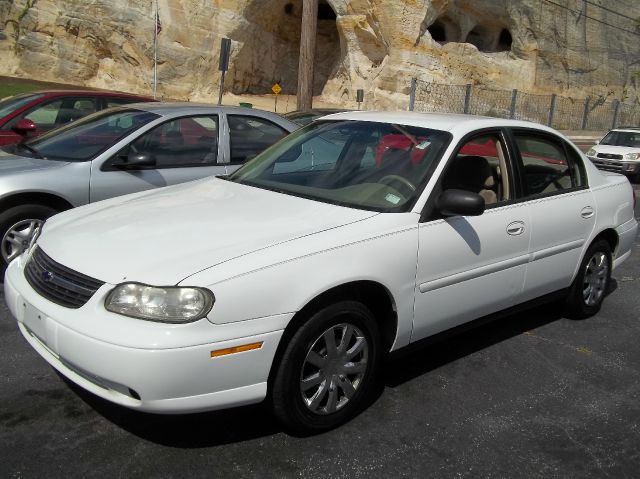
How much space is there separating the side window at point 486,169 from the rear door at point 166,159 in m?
2.72

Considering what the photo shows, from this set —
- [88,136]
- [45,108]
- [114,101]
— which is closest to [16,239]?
[88,136]

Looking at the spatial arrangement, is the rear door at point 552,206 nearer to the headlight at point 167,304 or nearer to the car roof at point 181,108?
the headlight at point 167,304

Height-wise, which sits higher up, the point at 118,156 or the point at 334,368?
the point at 118,156

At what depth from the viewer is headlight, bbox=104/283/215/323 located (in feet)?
8.50

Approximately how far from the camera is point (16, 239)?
16.5ft

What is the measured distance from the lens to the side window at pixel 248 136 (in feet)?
20.1

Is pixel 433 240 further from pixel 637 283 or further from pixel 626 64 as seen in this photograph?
pixel 626 64

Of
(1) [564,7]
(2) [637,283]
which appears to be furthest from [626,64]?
(2) [637,283]

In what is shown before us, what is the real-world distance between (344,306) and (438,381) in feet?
3.63

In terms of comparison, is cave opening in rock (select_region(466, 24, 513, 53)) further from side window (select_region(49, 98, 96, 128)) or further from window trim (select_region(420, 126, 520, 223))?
window trim (select_region(420, 126, 520, 223))

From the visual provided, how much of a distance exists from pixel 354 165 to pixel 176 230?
123 centimetres

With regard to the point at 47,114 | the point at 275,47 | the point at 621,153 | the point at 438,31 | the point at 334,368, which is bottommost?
the point at 621,153

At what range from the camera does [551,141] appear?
4.64m

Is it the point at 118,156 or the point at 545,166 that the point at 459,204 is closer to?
the point at 545,166
